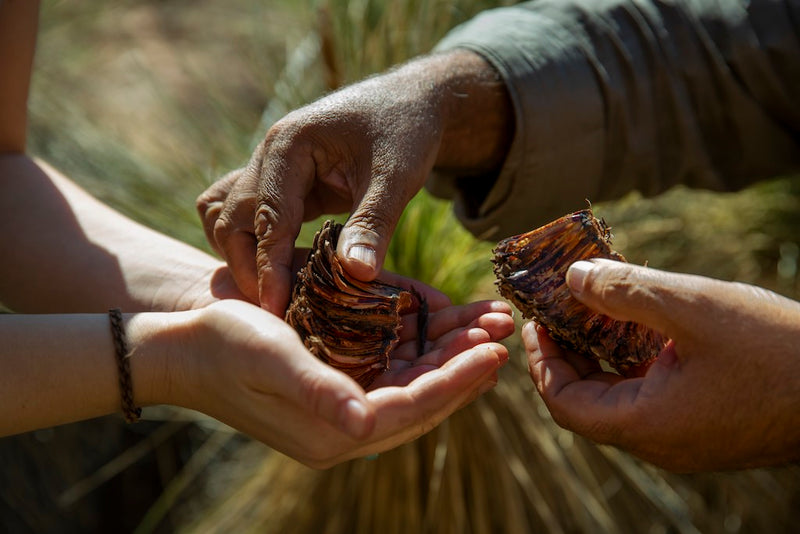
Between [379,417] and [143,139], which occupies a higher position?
[379,417]

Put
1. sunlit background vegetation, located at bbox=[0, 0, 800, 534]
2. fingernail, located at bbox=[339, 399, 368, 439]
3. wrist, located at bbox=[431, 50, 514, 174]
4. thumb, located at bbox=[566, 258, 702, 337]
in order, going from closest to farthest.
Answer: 1. fingernail, located at bbox=[339, 399, 368, 439]
2. thumb, located at bbox=[566, 258, 702, 337]
3. wrist, located at bbox=[431, 50, 514, 174]
4. sunlit background vegetation, located at bbox=[0, 0, 800, 534]

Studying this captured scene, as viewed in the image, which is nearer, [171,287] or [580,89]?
[171,287]

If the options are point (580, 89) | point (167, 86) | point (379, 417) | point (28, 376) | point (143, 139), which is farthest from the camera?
point (167, 86)

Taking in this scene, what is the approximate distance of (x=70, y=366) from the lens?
121 cm

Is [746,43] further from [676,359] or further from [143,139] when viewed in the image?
[143,139]

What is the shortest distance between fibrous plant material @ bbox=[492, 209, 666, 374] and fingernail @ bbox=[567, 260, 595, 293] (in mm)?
83

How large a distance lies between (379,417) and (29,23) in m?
1.02

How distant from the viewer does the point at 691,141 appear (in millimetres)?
1867

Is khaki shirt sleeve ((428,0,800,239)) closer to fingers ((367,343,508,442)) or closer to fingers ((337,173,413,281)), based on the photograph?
fingers ((337,173,413,281))

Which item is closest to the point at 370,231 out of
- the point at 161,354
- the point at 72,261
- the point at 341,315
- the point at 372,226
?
the point at 372,226

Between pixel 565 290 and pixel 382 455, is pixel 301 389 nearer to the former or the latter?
pixel 565 290

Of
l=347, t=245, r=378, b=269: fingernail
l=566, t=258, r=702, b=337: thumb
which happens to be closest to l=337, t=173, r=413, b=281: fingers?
l=347, t=245, r=378, b=269: fingernail

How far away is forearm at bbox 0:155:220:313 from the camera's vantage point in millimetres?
1545

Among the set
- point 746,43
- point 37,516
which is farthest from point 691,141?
point 37,516
